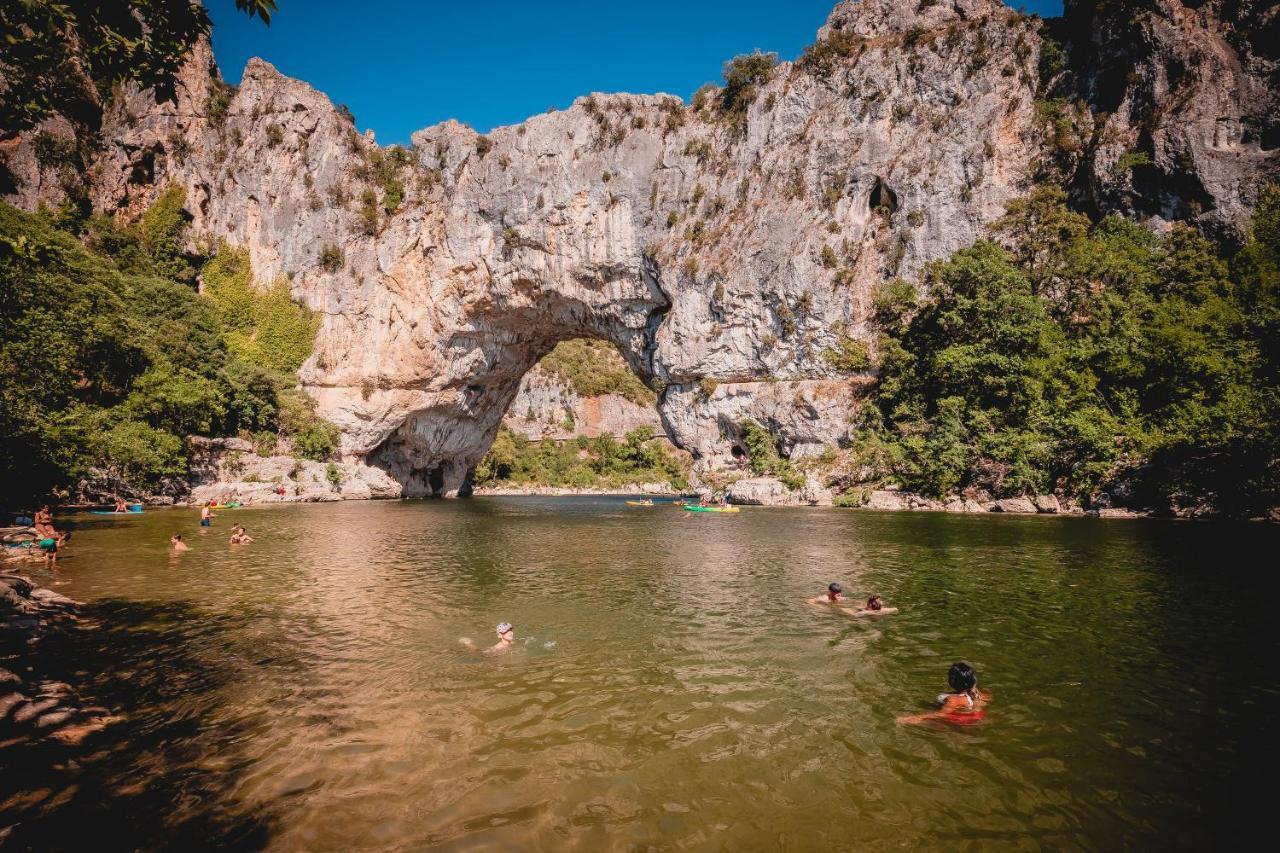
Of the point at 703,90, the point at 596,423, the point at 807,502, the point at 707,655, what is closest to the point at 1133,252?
the point at 807,502

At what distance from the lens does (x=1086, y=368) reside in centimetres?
2923

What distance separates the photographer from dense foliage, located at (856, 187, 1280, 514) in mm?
23594

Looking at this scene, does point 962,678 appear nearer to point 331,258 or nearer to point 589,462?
point 331,258

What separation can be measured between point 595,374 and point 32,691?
100464 mm

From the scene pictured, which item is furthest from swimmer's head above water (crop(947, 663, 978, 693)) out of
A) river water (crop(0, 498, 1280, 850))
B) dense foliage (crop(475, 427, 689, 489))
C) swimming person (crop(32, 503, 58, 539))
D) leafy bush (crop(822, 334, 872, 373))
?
dense foliage (crop(475, 427, 689, 489))

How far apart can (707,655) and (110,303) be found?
3221cm

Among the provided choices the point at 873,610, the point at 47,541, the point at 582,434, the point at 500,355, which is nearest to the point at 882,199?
the point at 500,355

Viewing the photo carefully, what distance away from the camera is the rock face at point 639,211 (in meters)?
37.0

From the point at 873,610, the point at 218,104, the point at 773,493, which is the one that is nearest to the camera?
the point at 873,610

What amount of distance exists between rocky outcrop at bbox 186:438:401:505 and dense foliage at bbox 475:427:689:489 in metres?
36.1

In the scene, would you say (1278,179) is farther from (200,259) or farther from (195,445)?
(200,259)

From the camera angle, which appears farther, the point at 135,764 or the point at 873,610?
the point at 873,610

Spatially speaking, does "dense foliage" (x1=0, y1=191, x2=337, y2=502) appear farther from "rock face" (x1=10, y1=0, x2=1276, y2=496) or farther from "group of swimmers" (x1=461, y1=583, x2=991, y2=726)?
"group of swimmers" (x1=461, y1=583, x2=991, y2=726)

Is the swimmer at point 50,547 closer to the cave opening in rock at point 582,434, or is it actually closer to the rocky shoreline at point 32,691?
the rocky shoreline at point 32,691
